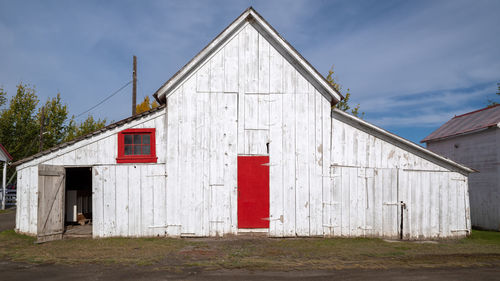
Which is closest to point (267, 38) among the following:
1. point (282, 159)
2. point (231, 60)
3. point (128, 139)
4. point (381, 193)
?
point (231, 60)

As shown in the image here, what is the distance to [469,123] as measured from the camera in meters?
18.0

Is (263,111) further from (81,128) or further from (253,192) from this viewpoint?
(81,128)

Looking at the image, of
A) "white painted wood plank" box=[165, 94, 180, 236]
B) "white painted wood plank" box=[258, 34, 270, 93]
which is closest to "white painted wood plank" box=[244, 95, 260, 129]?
"white painted wood plank" box=[258, 34, 270, 93]

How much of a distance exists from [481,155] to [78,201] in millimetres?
19217

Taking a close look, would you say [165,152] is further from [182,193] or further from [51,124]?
[51,124]

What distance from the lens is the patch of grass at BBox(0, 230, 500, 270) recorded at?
27.7 feet

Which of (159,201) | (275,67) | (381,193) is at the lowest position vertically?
(159,201)

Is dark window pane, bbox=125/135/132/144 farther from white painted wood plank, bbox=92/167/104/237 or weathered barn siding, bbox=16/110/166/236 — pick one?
white painted wood plank, bbox=92/167/104/237

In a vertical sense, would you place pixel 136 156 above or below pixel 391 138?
below

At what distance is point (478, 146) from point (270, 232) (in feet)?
38.5

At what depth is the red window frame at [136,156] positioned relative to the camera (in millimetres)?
11922

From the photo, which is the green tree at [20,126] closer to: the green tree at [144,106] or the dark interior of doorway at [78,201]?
the green tree at [144,106]

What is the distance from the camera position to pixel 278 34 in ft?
A: 39.4

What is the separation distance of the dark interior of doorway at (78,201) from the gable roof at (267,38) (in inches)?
276
